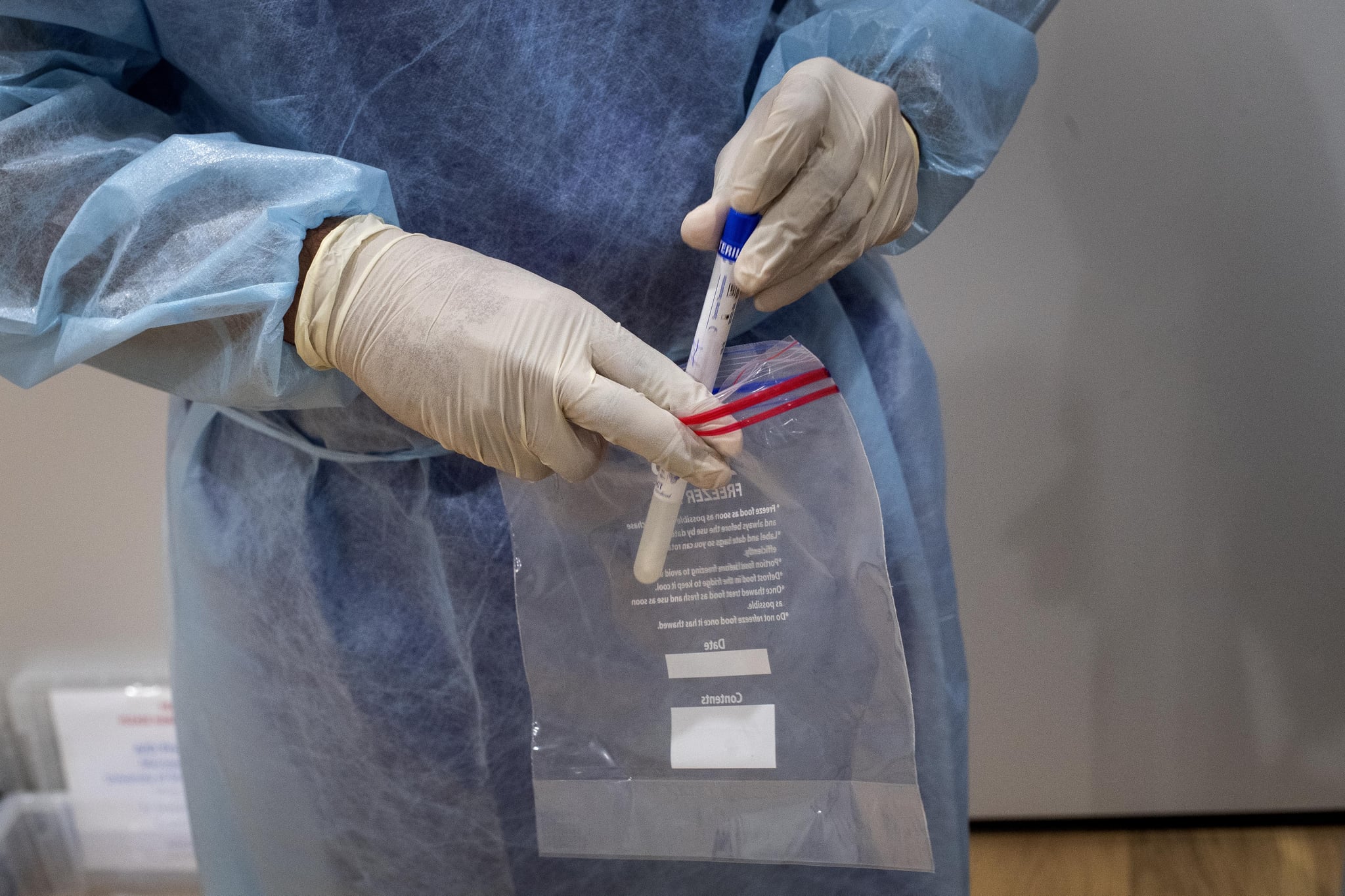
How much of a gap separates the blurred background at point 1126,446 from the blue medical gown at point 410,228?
0.46 m

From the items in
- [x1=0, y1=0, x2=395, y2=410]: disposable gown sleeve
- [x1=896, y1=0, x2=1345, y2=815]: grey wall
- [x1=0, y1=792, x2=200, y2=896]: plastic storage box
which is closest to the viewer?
[x1=0, y1=0, x2=395, y2=410]: disposable gown sleeve

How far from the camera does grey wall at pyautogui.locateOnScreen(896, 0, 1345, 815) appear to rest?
1009 millimetres

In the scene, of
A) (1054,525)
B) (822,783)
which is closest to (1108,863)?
(1054,525)

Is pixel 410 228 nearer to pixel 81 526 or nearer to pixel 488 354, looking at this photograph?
pixel 488 354

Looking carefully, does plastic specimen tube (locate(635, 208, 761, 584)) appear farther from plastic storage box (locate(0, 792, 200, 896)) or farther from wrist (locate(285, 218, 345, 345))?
plastic storage box (locate(0, 792, 200, 896))

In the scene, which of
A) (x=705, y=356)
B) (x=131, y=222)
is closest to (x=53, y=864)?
(x=131, y=222)

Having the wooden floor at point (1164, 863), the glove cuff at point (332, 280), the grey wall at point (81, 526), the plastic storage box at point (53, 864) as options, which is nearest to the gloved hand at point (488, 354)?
the glove cuff at point (332, 280)

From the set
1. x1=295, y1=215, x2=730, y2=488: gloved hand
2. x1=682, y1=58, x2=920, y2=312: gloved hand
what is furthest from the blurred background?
x1=295, y1=215, x2=730, y2=488: gloved hand

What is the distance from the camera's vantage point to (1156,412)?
1138 mm

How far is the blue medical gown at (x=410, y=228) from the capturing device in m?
0.51

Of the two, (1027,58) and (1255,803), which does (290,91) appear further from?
(1255,803)

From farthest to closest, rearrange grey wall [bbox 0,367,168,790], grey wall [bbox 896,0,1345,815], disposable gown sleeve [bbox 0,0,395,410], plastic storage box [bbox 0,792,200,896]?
1. plastic storage box [bbox 0,792,200,896]
2. grey wall [bbox 0,367,168,790]
3. grey wall [bbox 896,0,1345,815]
4. disposable gown sleeve [bbox 0,0,395,410]

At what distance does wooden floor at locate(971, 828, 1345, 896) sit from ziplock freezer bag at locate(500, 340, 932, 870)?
2.91 ft

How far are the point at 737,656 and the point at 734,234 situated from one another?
24cm
